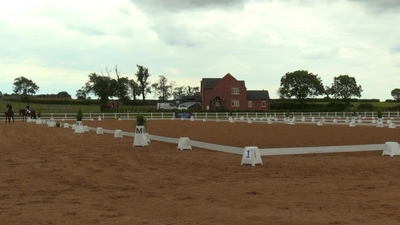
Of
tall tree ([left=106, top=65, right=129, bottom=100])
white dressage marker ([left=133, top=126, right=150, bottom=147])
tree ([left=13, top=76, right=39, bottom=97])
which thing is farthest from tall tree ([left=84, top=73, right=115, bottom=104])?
white dressage marker ([left=133, top=126, right=150, bottom=147])

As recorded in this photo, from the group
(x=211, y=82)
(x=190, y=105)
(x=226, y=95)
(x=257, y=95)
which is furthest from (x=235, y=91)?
(x=190, y=105)

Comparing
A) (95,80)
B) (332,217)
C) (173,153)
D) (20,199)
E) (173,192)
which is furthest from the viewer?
(95,80)

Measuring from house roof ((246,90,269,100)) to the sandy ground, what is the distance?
2895 inches

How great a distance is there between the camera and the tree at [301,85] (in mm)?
100125

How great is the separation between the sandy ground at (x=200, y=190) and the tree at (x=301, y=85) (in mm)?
88272

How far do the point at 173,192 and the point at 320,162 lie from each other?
5.48m

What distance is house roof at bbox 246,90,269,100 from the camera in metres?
87.2

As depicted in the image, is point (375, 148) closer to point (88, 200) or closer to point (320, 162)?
point (320, 162)

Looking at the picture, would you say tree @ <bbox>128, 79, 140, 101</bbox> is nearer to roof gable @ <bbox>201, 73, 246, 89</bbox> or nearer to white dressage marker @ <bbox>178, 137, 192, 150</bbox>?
roof gable @ <bbox>201, 73, 246, 89</bbox>

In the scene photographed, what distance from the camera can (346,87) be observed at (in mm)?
108312

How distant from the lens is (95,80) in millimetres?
103125

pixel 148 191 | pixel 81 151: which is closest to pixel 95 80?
pixel 81 151

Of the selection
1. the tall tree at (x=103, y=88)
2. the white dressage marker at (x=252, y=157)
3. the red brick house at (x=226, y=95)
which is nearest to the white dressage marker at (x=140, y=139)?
the white dressage marker at (x=252, y=157)

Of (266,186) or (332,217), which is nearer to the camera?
(332,217)
